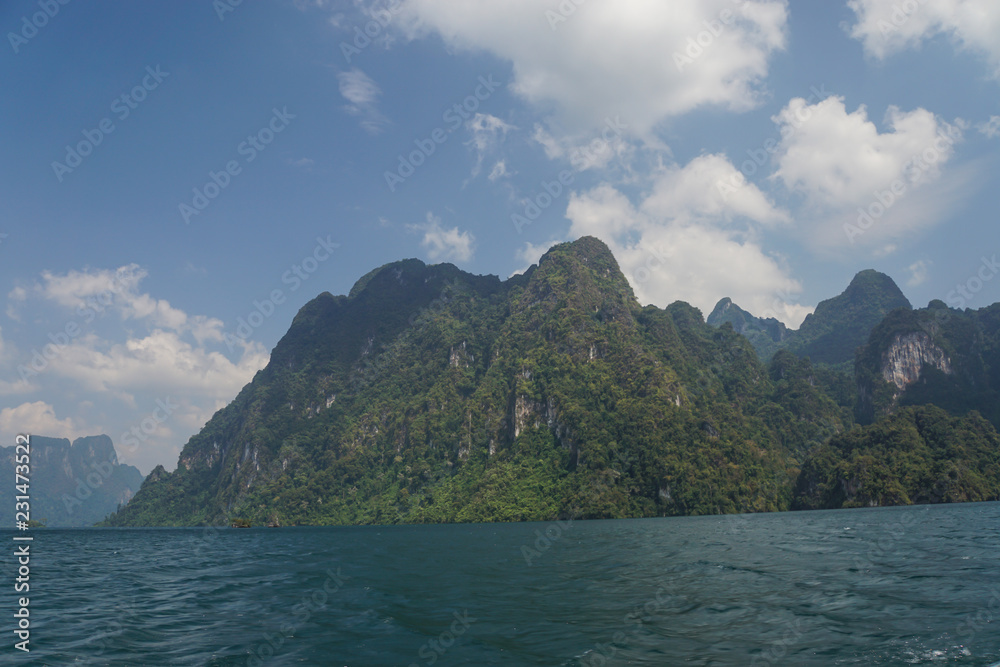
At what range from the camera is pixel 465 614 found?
18.8 meters

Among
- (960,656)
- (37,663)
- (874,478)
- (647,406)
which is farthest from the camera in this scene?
(647,406)

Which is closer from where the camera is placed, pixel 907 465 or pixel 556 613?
pixel 556 613

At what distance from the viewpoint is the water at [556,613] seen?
13.0 metres

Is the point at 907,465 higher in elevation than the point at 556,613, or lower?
lower

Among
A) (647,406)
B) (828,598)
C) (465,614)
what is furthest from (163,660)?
(647,406)

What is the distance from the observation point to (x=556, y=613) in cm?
1827

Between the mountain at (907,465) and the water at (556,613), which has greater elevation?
the water at (556,613)

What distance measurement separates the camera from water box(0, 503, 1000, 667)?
13031 millimetres

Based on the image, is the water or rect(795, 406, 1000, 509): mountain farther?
rect(795, 406, 1000, 509): mountain

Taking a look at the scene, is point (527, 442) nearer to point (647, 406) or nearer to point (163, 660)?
point (647, 406)

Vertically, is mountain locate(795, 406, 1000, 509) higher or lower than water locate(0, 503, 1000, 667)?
lower

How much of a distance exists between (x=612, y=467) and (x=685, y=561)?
13748 centimetres

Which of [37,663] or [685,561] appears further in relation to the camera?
[685,561]

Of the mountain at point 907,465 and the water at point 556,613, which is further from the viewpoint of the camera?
the mountain at point 907,465
